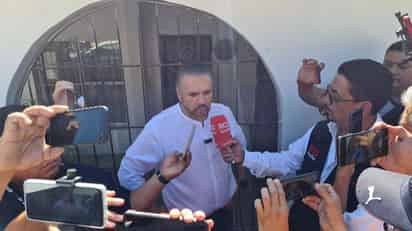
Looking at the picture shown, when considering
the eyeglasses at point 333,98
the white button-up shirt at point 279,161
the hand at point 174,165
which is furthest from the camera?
the white button-up shirt at point 279,161

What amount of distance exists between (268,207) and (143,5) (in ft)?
5.61

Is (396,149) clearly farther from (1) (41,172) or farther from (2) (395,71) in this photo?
(1) (41,172)

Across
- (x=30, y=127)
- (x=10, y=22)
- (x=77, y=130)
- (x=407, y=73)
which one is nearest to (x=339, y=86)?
(x=407, y=73)

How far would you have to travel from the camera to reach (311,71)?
2197 mm

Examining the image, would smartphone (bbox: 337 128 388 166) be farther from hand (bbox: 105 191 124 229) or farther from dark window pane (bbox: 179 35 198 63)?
dark window pane (bbox: 179 35 198 63)

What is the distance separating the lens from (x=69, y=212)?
106 cm

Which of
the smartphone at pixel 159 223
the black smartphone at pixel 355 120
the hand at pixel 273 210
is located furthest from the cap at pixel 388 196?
the smartphone at pixel 159 223

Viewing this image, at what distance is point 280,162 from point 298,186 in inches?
29.2

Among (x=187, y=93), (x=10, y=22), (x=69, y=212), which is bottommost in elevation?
(x=69, y=212)

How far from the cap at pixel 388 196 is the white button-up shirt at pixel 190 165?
44.1 inches

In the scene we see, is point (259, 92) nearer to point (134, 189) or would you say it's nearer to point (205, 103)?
point (205, 103)

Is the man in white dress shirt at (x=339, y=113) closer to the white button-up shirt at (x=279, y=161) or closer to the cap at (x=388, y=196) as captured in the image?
the white button-up shirt at (x=279, y=161)

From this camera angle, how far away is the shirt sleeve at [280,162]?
2.09 meters

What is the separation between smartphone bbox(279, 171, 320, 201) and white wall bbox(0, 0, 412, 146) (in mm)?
1031
